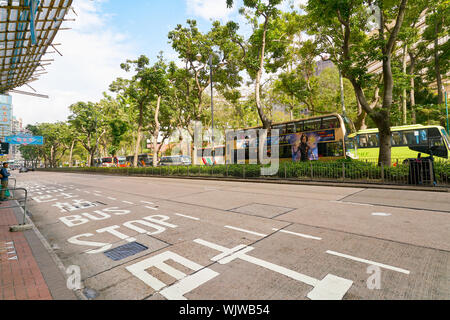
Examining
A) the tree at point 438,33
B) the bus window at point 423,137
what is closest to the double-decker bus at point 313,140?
the bus window at point 423,137

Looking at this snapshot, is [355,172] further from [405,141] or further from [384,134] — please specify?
[405,141]

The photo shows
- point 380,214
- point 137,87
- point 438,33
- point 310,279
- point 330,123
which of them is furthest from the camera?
point 137,87

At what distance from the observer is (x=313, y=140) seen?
17.7 meters

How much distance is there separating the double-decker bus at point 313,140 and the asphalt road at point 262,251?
954 cm

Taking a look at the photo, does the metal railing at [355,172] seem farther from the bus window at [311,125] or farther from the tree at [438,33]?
the tree at [438,33]

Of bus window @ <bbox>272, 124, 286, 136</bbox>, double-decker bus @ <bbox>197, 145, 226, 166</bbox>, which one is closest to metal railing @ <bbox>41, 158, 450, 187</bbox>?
bus window @ <bbox>272, 124, 286, 136</bbox>

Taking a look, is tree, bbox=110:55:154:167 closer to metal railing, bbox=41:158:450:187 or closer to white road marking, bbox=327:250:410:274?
metal railing, bbox=41:158:450:187

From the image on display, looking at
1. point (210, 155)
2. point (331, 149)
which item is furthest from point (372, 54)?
point (210, 155)

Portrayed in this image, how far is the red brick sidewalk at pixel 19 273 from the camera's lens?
290cm

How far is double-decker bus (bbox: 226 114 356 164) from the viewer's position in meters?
16.4

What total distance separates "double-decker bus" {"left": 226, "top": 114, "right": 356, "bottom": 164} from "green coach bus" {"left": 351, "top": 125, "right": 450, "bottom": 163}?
97 cm

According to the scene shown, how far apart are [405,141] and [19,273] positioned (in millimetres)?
21328
